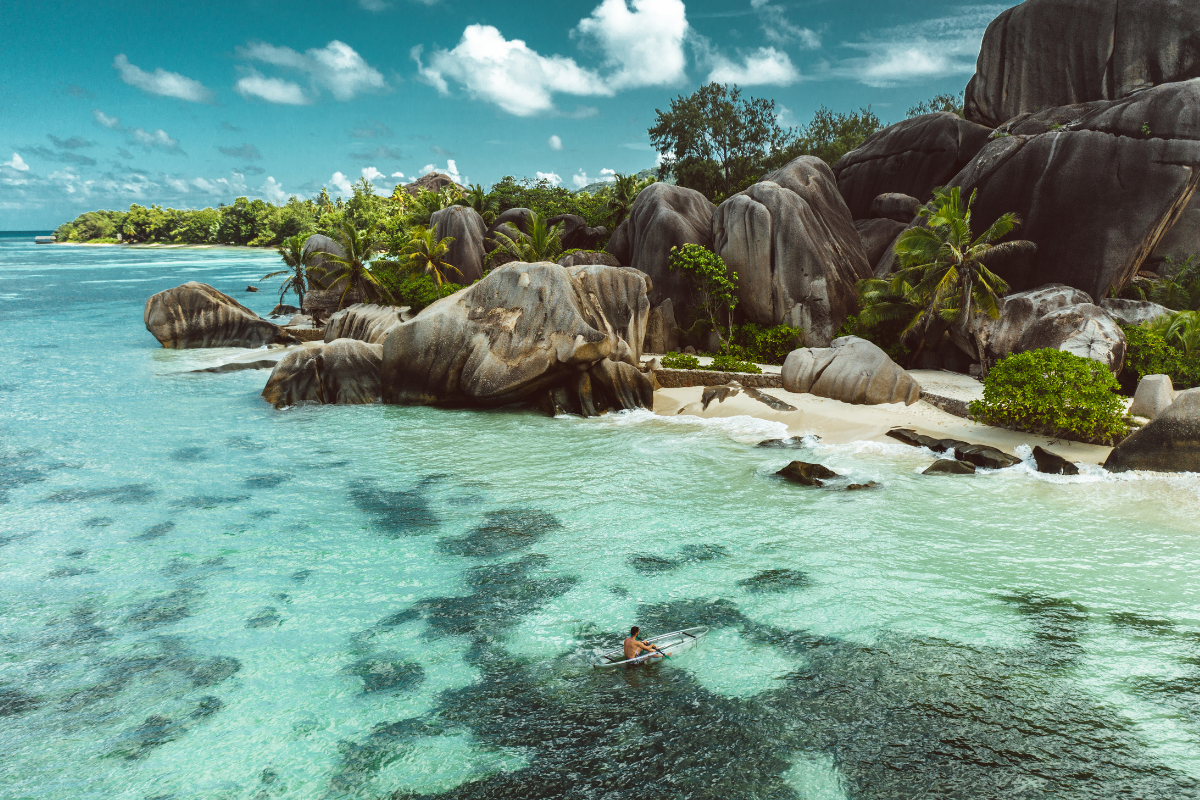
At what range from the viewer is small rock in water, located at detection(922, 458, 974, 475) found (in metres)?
16.4

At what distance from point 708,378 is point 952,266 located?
885cm

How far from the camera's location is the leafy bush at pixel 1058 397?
16891 mm

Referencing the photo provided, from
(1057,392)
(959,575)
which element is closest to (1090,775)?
(959,575)

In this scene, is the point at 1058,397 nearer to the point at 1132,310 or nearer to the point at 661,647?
the point at 1132,310

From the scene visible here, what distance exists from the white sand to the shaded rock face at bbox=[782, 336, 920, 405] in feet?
1.09

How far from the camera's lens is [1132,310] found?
74.6 ft

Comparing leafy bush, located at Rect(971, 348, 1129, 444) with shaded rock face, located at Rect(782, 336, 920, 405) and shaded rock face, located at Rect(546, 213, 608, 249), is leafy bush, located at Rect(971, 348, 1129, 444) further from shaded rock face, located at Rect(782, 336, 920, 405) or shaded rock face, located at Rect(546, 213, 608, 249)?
shaded rock face, located at Rect(546, 213, 608, 249)

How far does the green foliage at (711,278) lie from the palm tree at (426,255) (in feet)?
42.2

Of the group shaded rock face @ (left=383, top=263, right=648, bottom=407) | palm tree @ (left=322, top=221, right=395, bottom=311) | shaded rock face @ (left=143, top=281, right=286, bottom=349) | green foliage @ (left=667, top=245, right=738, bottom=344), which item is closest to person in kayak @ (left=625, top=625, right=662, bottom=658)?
shaded rock face @ (left=383, top=263, right=648, bottom=407)

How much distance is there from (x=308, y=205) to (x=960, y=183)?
110 meters

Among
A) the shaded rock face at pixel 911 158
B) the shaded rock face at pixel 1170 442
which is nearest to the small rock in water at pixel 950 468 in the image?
the shaded rock face at pixel 1170 442

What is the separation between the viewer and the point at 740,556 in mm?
12609

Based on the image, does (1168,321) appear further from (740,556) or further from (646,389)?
(740,556)

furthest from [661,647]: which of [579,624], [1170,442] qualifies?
[1170,442]
